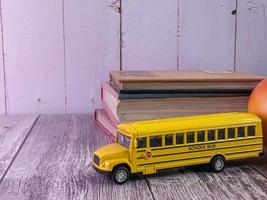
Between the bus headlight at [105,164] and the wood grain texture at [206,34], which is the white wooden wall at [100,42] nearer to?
the wood grain texture at [206,34]

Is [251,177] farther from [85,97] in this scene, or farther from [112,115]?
[85,97]

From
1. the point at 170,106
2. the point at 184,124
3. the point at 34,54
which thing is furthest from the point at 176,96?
the point at 34,54

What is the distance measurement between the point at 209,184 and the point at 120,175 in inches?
4.9

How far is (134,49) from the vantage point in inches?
43.8

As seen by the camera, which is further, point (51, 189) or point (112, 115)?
point (112, 115)

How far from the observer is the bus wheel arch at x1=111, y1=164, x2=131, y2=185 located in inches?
24.4

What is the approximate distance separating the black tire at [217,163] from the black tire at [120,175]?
13 centimetres

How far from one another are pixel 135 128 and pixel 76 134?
0.31m

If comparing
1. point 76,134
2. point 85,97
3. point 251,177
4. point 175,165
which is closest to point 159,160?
point 175,165

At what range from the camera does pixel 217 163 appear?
0.67 meters

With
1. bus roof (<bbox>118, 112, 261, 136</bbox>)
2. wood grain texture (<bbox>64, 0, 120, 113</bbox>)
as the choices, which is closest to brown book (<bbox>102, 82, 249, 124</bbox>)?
bus roof (<bbox>118, 112, 261, 136</bbox>)

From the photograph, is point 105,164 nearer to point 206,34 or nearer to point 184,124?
point 184,124

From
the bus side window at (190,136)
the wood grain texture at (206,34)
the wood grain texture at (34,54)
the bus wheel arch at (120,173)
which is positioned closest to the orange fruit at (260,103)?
the bus side window at (190,136)

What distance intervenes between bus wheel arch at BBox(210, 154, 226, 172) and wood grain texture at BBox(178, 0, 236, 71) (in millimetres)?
477
